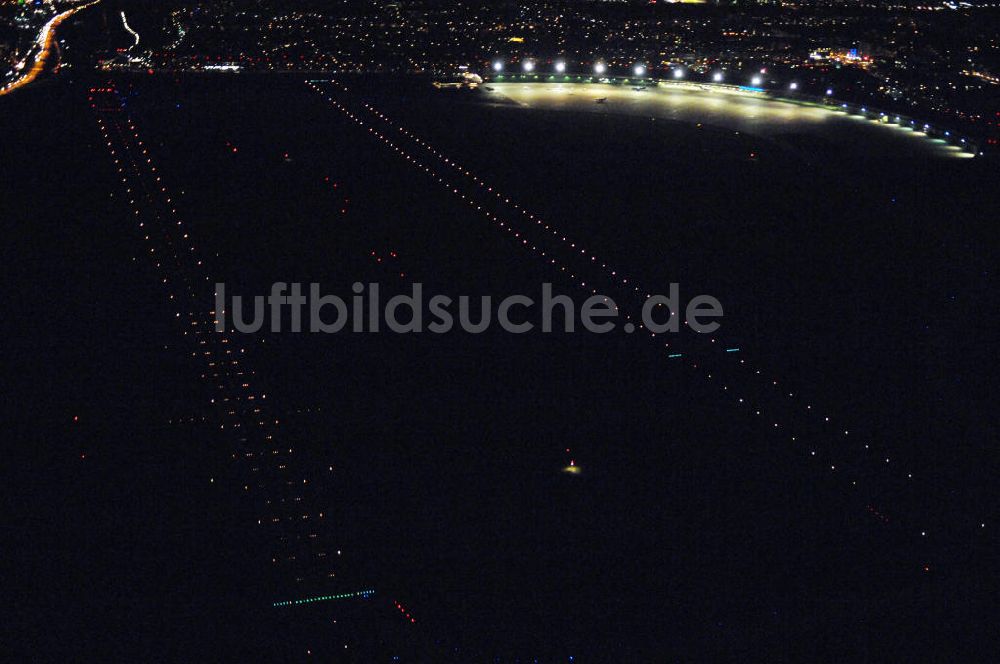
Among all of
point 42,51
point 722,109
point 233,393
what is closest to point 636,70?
point 722,109

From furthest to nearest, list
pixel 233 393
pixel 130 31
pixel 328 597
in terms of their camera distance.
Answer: pixel 130 31 → pixel 233 393 → pixel 328 597

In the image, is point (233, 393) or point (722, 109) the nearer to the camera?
point (233, 393)


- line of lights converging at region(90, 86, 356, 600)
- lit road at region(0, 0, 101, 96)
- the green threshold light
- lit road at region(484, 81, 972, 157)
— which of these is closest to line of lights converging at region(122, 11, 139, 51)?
lit road at region(0, 0, 101, 96)

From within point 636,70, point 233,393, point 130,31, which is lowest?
point 233,393

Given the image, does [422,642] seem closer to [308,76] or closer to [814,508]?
[814,508]

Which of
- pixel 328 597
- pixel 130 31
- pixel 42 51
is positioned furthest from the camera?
pixel 130 31

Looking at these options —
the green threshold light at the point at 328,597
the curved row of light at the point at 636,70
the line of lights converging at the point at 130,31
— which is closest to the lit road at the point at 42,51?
the line of lights converging at the point at 130,31

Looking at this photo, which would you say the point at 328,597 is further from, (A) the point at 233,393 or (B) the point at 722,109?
(B) the point at 722,109

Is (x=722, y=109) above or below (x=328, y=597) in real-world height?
above
